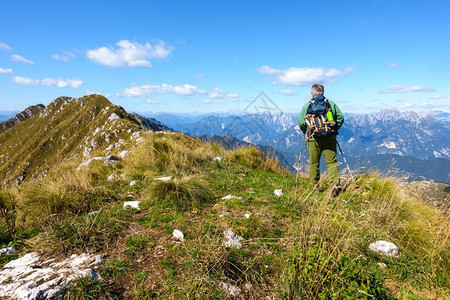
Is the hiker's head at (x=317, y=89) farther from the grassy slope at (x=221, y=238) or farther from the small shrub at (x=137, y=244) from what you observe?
the small shrub at (x=137, y=244)

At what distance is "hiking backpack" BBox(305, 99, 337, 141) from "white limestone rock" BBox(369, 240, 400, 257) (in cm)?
388

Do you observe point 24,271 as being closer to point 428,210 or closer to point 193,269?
point 193,269

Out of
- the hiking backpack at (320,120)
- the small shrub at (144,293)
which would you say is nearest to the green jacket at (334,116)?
the hiking backpack at (320,120)

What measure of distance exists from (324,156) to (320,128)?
1068 millimetres

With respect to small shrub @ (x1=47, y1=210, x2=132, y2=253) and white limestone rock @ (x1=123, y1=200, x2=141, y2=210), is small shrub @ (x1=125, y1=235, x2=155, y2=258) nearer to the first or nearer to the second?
small shrub @ (x1=47, y1=210, x2=132, y2=253)

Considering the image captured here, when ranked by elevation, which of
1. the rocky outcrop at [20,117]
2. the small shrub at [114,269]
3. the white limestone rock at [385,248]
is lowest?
the white limestone rock at [385,248]

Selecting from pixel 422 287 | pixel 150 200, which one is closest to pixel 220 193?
pixel 150 200

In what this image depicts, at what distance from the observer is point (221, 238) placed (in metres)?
4.12

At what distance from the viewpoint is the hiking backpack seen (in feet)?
24.1

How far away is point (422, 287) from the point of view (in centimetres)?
346

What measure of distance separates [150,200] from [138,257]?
2.36m

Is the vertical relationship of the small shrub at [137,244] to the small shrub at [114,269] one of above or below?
below

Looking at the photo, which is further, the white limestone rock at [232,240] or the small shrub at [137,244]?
the white limestone rock at [232,240]

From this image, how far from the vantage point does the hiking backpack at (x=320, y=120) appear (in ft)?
24.1
